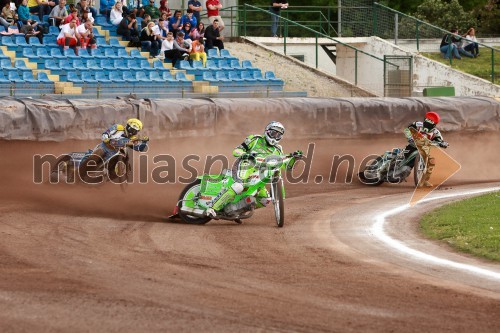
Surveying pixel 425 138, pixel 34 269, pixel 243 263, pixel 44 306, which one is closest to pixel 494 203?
pixel 425 138

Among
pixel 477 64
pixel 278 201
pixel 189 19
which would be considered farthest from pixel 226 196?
pixel 477 64

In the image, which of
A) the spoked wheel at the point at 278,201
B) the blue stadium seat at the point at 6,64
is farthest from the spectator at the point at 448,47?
the spoked wheel at the point at 278,201

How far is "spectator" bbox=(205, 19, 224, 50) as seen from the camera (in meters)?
30.5

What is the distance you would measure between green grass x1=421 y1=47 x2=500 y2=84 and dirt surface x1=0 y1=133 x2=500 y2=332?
55.8ft

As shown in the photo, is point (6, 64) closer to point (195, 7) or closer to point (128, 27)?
point (128, 27)

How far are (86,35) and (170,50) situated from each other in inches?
110

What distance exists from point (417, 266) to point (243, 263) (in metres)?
1.99

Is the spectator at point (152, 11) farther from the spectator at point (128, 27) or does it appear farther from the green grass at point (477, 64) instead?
the green grass at point (477, 64)

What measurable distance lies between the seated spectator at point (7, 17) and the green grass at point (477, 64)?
16.0m

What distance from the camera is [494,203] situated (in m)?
17.3

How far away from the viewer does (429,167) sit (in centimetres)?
2194

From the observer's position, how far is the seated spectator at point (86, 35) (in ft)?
87.9

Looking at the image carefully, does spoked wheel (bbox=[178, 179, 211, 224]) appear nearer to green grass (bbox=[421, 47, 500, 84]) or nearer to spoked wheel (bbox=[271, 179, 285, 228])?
spoked wheel (bbox=[271, 179, 285, 228])

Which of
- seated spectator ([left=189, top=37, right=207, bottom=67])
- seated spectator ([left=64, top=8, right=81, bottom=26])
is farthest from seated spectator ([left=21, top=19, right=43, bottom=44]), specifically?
seated spectator ([left=189, top=37, right=207, bottom=67])
